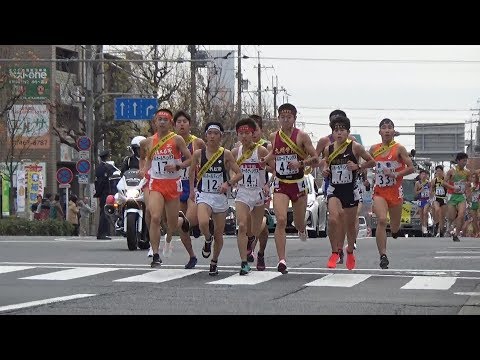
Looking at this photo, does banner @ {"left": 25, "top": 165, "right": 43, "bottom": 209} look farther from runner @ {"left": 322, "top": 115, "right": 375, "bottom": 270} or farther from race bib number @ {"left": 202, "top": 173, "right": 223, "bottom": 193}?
race bib number @ {"left": 202, "top": 173, "right": 223, "bottom": 193}

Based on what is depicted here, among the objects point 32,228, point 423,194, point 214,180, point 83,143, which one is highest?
point 83,143

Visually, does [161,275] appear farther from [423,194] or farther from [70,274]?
[423,194]

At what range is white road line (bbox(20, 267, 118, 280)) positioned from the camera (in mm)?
17375

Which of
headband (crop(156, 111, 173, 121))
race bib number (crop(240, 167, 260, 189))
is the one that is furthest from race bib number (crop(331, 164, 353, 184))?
headband (crop(156, 111, 173, 121))

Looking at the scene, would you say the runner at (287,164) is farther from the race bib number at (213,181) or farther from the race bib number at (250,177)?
the race bib number at (213,181)

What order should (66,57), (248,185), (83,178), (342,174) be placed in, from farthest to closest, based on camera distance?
(66,57) < (83,178) < (342,174) < (248,185)

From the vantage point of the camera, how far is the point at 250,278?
57.0 feet

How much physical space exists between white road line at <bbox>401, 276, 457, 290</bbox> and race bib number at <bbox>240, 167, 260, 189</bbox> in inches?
95.7

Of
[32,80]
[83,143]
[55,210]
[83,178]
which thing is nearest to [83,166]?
[83,178]

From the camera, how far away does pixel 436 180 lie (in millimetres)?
35000

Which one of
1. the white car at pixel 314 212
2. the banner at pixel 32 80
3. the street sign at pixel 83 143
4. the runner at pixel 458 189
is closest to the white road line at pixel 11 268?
the runner at pixel 458 189

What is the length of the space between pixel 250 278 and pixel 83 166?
25.8 metres
